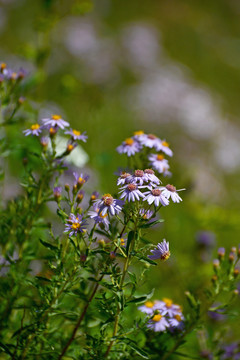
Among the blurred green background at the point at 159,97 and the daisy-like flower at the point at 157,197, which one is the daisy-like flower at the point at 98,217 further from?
the blurred green background at the point at 159,97

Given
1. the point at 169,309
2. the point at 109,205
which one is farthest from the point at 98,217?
the point at 169,309

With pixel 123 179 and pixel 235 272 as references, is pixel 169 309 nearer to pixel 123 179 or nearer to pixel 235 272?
pixel 235 272

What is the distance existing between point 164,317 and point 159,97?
5070 mm

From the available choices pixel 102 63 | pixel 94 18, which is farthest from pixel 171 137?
pixel 94 18

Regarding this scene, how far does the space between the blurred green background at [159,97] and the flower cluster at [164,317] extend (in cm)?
94

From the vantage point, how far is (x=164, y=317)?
5.82 feet

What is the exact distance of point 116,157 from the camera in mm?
4879

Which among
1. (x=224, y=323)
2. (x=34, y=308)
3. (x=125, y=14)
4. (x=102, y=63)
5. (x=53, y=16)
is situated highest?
(x=125, y=14)

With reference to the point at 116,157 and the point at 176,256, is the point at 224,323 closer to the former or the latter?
the point at 176,256

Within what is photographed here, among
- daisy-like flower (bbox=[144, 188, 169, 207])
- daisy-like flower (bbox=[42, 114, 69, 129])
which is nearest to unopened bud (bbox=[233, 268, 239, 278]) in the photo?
daisy-like flower (bbox=[144, 188, 169, 207])

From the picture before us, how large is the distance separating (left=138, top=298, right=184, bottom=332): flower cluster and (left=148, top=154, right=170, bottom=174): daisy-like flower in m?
0.57

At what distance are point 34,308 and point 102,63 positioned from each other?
18.4 ft

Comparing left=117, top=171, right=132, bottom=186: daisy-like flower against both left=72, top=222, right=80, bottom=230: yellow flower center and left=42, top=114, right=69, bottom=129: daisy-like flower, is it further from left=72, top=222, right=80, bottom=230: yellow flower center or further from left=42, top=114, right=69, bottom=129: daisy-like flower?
left=42, top=114, right=69, bottom=129: daisy-like flower

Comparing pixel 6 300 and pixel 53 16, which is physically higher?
pixel 53 16
